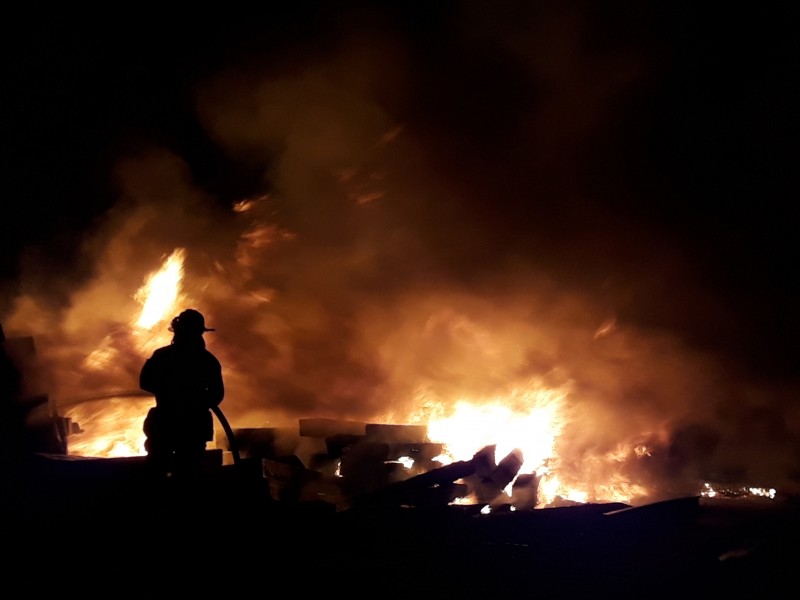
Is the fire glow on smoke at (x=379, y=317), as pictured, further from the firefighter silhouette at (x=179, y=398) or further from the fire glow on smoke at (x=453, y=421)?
the firefighter silhouette at (x=179, y=398)

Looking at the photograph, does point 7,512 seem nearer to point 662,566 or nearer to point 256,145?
point 662,566

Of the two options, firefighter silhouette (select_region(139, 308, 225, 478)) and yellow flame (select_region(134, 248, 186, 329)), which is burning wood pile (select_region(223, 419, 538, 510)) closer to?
firefighter silhouette (select_region(139, 308, 225, 478))

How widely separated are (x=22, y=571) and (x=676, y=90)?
1259cm

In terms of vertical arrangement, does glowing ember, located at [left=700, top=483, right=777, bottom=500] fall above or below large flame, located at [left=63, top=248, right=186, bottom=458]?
below

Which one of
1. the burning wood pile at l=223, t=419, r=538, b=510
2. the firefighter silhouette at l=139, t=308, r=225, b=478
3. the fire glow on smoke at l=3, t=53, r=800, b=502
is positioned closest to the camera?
the firefighter silhouette at l=139, t=308, r=225, b=478

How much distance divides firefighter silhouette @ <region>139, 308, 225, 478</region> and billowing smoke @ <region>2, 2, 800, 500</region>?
15.5 feet

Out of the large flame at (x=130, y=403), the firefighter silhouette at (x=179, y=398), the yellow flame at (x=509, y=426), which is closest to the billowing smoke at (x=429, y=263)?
the large flame at (x=130, y=403)

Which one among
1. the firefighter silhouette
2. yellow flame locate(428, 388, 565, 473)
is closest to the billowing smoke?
yellow flame locate(428, 388, 565, 473)

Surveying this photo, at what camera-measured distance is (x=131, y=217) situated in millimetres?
12125

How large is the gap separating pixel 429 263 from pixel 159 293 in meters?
4.81

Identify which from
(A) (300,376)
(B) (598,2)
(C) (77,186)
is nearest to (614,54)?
(B) (598,2)

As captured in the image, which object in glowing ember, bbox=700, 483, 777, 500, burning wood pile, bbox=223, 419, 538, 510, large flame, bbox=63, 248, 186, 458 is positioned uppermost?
large flame, bbox=63, 248, 186, 458

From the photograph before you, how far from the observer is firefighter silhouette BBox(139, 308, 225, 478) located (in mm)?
6676

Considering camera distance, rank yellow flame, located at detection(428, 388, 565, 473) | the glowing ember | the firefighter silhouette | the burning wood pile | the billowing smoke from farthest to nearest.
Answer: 1. the billowing smoke
2. the glowing ember
3. yellow flame, located at detection(428, 388, 565, 473)
4. the burning wood pile
5. the firefighter silhouette
